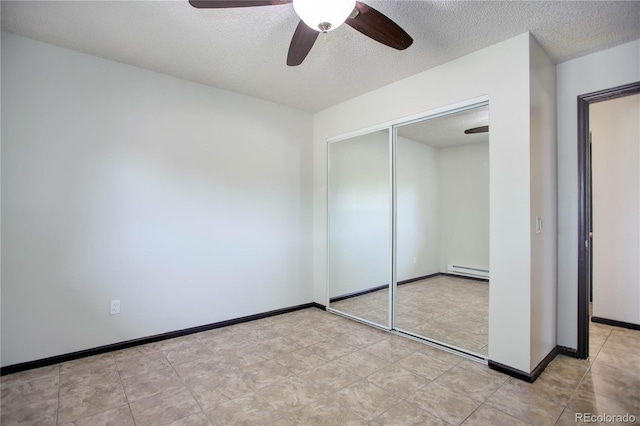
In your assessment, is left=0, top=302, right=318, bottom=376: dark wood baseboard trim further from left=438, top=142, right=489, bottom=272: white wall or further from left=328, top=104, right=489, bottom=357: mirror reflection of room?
left=438, top=142, right=489, bottom=272: white wall

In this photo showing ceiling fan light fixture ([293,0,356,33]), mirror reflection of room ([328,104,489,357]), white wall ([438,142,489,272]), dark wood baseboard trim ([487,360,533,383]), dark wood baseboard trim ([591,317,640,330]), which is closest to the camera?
ceiling fan light fixture ([293,0,356,33])

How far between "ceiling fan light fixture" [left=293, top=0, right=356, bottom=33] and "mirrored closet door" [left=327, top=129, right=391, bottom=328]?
7.36 feet

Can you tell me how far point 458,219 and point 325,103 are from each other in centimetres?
205

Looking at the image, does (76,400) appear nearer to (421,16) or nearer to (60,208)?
(60,208)

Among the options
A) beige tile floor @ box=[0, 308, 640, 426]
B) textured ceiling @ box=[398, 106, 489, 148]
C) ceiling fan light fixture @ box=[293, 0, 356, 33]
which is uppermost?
ceiling fan light fixture @ box=[293, 0, 356, 33]

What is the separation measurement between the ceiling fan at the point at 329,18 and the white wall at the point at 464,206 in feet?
4.93

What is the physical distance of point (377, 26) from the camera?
1.76m

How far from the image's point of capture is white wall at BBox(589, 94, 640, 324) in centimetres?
322

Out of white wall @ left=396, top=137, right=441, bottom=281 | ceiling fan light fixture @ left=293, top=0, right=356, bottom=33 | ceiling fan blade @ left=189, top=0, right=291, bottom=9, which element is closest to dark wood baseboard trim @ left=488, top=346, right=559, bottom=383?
white wall @ left=396, top=137, right=441, bottom=281

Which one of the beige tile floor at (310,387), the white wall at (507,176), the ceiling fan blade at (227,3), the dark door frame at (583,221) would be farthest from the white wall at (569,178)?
the ceiling fan blade at (227,3)

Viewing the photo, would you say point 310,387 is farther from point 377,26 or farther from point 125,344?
point 377,26

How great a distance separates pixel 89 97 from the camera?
104 inches

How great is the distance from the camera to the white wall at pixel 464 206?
2.87m

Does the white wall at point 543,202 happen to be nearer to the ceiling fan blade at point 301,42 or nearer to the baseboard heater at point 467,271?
the baseboard heater at point 467,271
